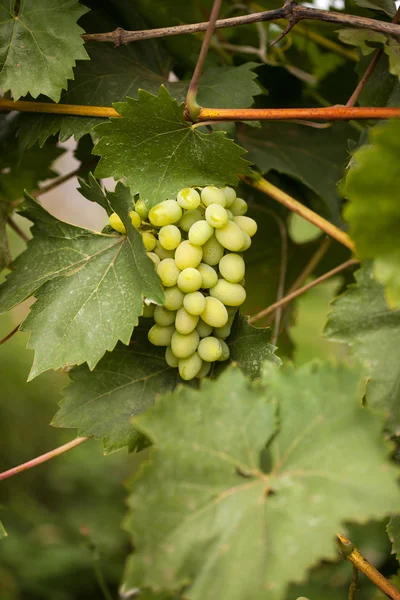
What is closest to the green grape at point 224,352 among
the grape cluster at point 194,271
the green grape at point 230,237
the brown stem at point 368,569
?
the grape cluster at point 194,271

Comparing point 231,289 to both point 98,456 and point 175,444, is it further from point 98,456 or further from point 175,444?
point 98,456

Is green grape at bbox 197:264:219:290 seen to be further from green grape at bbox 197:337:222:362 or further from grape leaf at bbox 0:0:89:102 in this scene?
grape leaf at bbox 0:0:89:102

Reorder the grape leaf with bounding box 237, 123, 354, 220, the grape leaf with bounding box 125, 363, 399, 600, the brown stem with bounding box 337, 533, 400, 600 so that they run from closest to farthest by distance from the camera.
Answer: the grape leaf with bounding box 125, 363, 399, 600, the brown stem with bounding box 337, 533, 400, 600, the grape leaf with bounding box 237, 123, 354, 220

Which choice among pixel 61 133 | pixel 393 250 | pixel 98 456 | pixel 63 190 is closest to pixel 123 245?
pixel 61 133

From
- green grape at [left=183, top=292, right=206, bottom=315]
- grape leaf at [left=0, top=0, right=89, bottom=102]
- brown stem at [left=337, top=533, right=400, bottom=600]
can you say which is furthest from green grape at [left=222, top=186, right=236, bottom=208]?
brown stem at [left=337, top=533, right=400, bottom=600]

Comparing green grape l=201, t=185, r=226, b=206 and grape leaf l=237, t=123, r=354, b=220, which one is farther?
grape leaf l=237, t=123, r=354, b=220

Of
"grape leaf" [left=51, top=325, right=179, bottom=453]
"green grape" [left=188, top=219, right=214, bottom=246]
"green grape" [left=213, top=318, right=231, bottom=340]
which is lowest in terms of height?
"grape leaf" [left=51, top=325, right=179, bottom=453]
